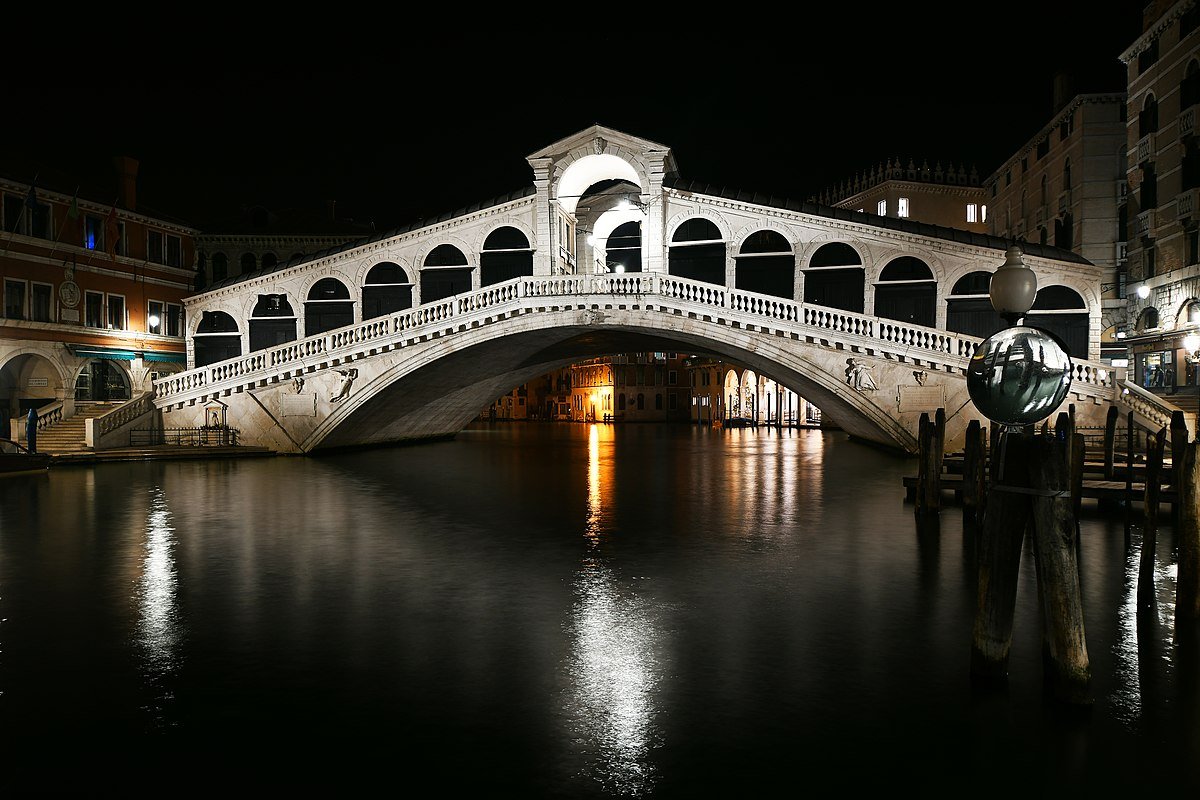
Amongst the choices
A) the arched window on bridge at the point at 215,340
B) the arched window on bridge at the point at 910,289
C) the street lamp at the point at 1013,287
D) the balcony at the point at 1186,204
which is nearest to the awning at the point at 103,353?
the arched window on bridge at the point at 215,340

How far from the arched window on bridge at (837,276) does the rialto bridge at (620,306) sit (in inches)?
2.2

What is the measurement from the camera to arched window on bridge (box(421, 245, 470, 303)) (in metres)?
31.5

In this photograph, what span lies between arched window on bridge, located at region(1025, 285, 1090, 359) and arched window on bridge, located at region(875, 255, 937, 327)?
2971 mm

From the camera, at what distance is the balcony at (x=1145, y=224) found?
25.7 m

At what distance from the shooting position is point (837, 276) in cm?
2873

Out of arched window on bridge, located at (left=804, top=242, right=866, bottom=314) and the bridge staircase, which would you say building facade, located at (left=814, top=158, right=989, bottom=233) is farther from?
the bridge staircase

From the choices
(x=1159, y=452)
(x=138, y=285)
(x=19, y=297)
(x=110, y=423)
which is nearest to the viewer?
(x=1159, y=452)

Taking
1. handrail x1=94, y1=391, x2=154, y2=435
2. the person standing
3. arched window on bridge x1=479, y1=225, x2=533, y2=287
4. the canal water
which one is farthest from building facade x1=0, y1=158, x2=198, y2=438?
the canal water

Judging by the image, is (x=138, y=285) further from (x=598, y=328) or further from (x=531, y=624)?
(x=531, y=624)

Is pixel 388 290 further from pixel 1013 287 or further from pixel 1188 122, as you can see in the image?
pixel 1013 287

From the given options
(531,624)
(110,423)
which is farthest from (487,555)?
(110,423)

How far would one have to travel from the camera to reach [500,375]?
32188 mm

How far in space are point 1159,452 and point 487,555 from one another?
315 inches

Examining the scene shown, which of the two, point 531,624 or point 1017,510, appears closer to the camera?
point 1017,510
